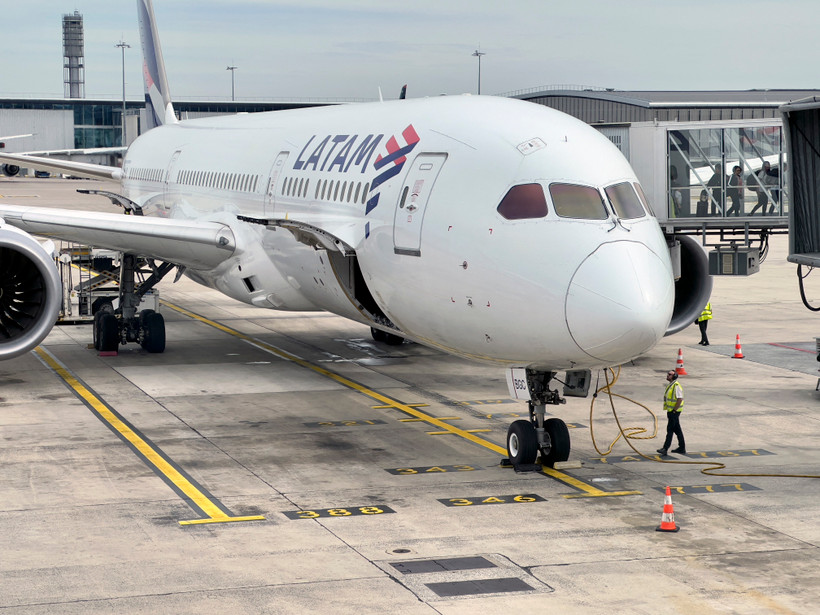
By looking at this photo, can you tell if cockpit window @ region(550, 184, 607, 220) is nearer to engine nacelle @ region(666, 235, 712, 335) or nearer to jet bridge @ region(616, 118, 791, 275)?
engine nacelle @ region(666, 235, 712, 335)

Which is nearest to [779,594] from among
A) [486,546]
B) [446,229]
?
[486,546]

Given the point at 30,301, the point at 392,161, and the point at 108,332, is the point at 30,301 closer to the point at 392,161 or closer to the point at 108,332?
the point at 108,332

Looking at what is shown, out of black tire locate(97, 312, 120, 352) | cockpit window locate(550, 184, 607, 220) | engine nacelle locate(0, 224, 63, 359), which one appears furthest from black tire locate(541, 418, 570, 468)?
black tire locate(97, 312, 120, 352)

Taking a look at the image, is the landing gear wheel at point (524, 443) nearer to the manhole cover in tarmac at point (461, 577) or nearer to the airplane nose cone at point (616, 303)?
the airplane nose cone at point (616, 303)

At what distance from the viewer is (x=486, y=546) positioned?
11875 mm

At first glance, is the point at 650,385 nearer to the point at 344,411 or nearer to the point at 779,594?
the point at 344,411

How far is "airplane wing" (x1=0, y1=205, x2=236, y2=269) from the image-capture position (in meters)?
21.7

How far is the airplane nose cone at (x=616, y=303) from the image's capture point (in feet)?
41.7

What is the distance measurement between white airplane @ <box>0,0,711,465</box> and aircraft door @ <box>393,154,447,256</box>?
31 millimetres

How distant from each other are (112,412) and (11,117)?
131946mm

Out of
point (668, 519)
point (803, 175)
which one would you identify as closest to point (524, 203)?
point (668, 519)

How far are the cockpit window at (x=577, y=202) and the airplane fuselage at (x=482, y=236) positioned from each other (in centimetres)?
2

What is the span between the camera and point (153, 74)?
3512 centimetres

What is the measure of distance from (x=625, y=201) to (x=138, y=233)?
1097 cm
